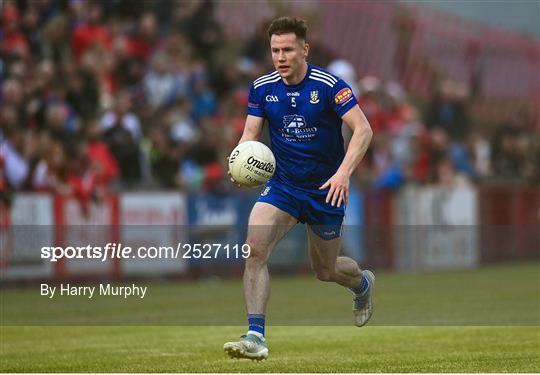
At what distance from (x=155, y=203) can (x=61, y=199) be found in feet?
5.86

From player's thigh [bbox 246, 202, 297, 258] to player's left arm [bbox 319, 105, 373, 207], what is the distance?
43 cm

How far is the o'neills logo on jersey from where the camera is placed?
377 inches

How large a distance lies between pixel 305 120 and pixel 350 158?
0.63 meters

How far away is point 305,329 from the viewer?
13039 mm

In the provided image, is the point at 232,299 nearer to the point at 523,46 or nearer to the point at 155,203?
the point at 155,203

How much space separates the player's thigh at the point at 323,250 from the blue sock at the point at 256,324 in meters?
1.22

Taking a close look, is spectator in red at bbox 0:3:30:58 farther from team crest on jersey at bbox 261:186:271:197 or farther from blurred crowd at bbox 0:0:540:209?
team crest on jersey at bbox 261:186:271:197

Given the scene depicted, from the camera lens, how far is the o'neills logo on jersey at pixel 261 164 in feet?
31.4

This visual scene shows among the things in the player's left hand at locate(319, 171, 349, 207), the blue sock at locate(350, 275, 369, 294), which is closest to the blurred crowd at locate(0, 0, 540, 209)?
the blue sock at locate(350, 275, 369, 294)

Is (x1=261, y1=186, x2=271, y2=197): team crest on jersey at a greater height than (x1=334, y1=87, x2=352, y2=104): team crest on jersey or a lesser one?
lesser

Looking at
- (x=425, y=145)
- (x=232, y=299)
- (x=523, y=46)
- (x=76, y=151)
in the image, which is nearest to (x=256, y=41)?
(x=425, y=145)
